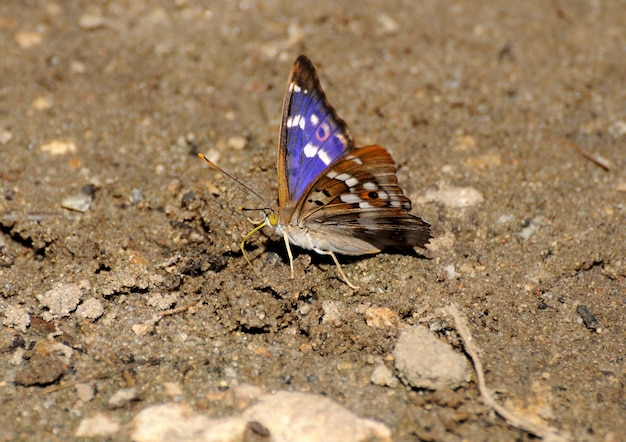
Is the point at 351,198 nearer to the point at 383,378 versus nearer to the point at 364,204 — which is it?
the point at 364,204

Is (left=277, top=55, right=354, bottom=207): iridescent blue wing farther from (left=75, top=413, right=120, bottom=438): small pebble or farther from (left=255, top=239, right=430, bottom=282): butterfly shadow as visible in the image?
(left=75, top=413, right=120, bottom=438): small pebble

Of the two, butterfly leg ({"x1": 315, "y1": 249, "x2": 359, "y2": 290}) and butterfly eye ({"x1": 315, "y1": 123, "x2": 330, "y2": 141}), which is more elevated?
butterfly eye ({"x1": 315, "y1": 123, "x2": 330, "y2": 141})

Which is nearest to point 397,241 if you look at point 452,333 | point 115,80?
point 452,333

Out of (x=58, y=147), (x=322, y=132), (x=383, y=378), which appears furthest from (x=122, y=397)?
(x=58, y=147)

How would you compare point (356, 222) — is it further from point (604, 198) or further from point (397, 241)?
point (604, 198)

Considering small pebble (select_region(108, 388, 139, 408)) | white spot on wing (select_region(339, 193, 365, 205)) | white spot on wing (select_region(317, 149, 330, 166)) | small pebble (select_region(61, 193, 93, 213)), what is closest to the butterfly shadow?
white spot on wing (select_region(339, 193, 365, 205))

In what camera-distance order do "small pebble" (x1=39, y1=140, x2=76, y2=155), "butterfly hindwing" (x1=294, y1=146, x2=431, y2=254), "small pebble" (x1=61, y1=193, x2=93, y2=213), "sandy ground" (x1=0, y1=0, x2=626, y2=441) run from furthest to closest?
"small pebble" (x1=39, y1=140, x2=76, y2=155)
"small pebble" (x1=61, y1=193, x2=93, y2=213)
"butterfly hindwing" (x1=294, y1=146, x2=431, y2=254)
"sandy ground" (x1=0, y1=0, x2=626, y2=441)

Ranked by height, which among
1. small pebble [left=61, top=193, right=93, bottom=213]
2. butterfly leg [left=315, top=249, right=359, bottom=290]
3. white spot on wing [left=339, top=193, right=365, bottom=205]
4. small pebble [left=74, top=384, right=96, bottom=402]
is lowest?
small pebble [left=74, top=384, right=96, bottom=402]
